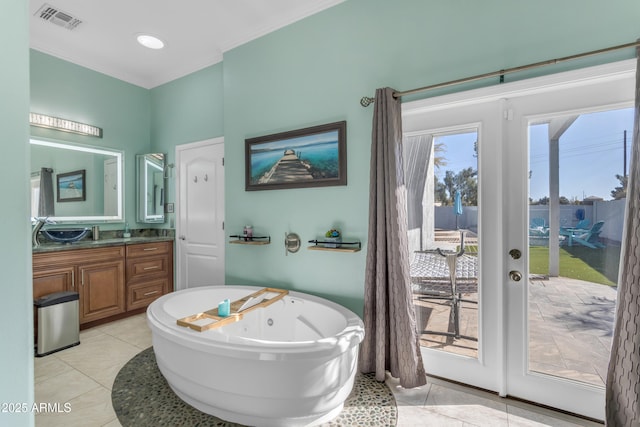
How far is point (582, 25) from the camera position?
5.60 ft

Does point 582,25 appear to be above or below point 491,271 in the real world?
above

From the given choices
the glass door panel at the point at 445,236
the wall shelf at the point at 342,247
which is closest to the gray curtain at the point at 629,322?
the glass door panel at the point at 445,236

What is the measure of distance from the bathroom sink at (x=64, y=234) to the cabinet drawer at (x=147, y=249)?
0.49 metres

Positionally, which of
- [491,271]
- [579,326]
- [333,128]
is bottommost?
[579,326]

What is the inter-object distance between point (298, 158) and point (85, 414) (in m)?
2.27

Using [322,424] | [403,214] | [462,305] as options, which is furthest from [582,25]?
[322,424]

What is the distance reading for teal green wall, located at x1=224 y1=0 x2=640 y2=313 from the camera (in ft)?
5.89

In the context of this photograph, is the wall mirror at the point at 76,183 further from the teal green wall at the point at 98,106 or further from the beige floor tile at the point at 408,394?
the beige floor tile at the point at 408,394

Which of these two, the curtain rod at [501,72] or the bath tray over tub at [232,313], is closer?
the curtain rod at [501,72]

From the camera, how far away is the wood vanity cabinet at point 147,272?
3.46m

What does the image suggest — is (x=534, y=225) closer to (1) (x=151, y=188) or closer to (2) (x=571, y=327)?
(2) (x=571, y=327)

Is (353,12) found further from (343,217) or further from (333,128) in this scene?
(343,217)

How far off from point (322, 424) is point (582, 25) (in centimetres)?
271

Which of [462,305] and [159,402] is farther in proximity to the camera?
[462,305]
